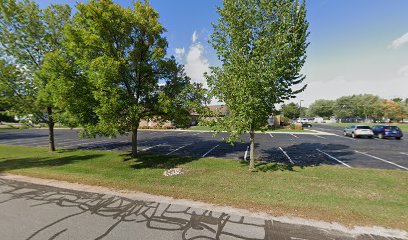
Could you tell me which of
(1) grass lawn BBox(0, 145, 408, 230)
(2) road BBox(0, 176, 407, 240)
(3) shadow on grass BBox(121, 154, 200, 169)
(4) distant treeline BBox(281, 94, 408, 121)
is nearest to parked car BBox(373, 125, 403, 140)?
(1) grass lawn BBox(0, 145, 408, 230)

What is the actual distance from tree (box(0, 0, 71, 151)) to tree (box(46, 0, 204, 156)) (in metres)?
4.17

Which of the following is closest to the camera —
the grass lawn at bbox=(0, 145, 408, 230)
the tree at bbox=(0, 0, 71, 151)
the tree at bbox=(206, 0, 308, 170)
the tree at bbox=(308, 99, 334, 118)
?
the grass lawn at bbox=(0, 145, 408, 230)

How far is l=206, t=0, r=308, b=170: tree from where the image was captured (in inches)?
308

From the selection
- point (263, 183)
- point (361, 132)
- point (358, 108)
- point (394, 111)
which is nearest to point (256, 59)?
point (263, 183)

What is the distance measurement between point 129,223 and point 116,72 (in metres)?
6.40

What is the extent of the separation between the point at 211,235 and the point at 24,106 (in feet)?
51.3

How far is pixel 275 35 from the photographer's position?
7.95 metres

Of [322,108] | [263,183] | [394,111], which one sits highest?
[322,108]

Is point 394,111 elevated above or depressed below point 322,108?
below

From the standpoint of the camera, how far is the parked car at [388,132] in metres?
21.0

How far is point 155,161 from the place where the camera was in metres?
11.1

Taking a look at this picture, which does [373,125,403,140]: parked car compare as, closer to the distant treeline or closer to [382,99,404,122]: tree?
the distant treeline

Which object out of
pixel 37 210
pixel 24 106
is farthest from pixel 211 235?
pixel 24 106

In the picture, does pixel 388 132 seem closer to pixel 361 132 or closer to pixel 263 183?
pixel 361 132
